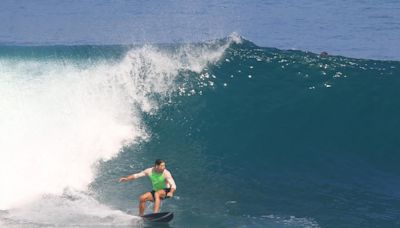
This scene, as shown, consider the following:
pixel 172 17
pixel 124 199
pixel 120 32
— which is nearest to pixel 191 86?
pixel 124 199

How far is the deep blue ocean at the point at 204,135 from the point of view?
15164mm

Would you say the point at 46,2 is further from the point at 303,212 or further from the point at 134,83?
the point at 303,212

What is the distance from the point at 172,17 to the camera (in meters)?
37.0

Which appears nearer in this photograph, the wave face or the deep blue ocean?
the deep blue ocean

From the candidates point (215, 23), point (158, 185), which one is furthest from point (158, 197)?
point (215, 23)

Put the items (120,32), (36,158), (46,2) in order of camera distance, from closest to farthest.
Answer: (36,158) → (120,32) → (46,2)

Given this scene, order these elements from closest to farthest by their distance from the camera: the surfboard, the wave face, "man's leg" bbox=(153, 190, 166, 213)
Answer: the surfboard → "man's leg" bbox=(153, 190, 166, 213) → the wave face

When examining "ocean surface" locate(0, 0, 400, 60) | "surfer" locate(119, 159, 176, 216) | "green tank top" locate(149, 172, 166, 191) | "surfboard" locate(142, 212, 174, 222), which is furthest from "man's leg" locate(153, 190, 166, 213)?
"ocean surface" locate(0, 0, 400, 60)

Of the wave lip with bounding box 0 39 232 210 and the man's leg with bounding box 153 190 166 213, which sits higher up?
the wave lip with bounding box 0 39 232 210

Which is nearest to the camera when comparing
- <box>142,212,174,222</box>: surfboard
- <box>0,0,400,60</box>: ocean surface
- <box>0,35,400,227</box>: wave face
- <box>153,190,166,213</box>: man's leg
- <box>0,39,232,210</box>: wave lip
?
<box>142,212,174,222</box>: surfboard

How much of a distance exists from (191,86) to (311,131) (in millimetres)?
4191

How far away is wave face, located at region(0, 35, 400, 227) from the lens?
15.3 metres

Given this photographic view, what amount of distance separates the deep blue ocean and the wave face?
0.04 metres

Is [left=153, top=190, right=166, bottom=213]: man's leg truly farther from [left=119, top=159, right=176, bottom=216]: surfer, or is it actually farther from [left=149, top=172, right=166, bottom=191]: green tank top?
[left=149, top=172, right=166, bottom=191]: green tank top
